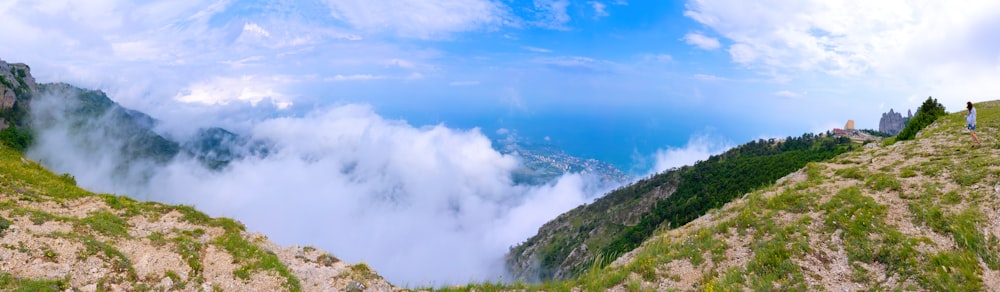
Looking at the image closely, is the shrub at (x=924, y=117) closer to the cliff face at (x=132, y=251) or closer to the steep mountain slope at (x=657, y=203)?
the cliff face at (x=132, y=251)

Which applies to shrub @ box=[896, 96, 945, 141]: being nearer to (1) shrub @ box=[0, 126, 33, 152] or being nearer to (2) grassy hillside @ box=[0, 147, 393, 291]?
(2) grassy hillside @ box=[0, 147, 393, 291]

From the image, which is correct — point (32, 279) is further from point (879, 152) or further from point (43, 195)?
point (879, 152)

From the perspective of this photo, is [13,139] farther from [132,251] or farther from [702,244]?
[702,244]

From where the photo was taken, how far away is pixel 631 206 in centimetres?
15688

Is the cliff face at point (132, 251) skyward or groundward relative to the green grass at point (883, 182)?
skyward

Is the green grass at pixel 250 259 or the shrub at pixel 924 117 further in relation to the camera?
the shrub at pixel 924 117

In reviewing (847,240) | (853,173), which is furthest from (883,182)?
(847,240)

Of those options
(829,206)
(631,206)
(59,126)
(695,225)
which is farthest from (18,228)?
(59,126)

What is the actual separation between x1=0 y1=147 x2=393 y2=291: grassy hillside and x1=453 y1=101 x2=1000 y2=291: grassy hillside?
7267mm

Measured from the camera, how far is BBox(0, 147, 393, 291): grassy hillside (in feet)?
42.7

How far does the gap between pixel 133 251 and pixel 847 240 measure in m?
27.8

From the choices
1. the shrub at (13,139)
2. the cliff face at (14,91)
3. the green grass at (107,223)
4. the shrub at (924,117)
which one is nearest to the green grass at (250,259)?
the green grass at (107,223)

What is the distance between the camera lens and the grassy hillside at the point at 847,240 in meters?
13.1

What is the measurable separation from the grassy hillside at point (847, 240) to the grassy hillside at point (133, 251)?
7267 mm
